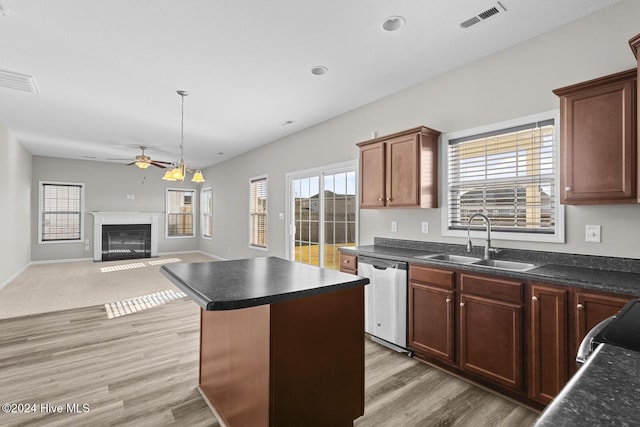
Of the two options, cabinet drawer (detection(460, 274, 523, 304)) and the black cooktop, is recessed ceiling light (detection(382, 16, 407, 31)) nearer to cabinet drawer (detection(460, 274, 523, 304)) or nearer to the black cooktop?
cabinet drawer (detection(460, 274, 523, 304))

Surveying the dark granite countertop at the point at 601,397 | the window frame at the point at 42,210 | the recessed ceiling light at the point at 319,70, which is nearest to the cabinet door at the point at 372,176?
the recessed ceiling light at the point at 319,70

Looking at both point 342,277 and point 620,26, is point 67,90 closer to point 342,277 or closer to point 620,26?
point 342,277

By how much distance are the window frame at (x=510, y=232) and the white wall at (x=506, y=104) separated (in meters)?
0.05

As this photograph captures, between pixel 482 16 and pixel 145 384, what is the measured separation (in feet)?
12.7

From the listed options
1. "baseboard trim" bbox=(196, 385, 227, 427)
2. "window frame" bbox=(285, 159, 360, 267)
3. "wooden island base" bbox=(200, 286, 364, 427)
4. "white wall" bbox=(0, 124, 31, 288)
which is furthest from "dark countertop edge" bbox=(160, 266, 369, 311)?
"white wall" bbox=(0, 124, 31, 288)

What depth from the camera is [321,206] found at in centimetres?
510

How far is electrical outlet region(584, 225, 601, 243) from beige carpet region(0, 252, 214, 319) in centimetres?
566

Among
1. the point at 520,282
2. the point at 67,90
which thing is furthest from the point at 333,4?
the point at 67,90

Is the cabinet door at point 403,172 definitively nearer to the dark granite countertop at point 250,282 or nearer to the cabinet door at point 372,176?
the cabinet door at point 372,176

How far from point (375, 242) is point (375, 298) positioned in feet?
3.24

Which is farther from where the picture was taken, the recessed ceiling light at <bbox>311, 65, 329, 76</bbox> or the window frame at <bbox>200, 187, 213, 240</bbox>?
the window frame at <bbox>200, 187, 213, 240</bbox>

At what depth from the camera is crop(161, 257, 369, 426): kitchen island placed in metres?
1.62

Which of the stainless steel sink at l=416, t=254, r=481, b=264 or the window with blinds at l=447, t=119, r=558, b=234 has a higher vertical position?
the window with blinds at l=447, t=119, r=558, b=234

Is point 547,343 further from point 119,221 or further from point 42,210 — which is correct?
point 42,210
